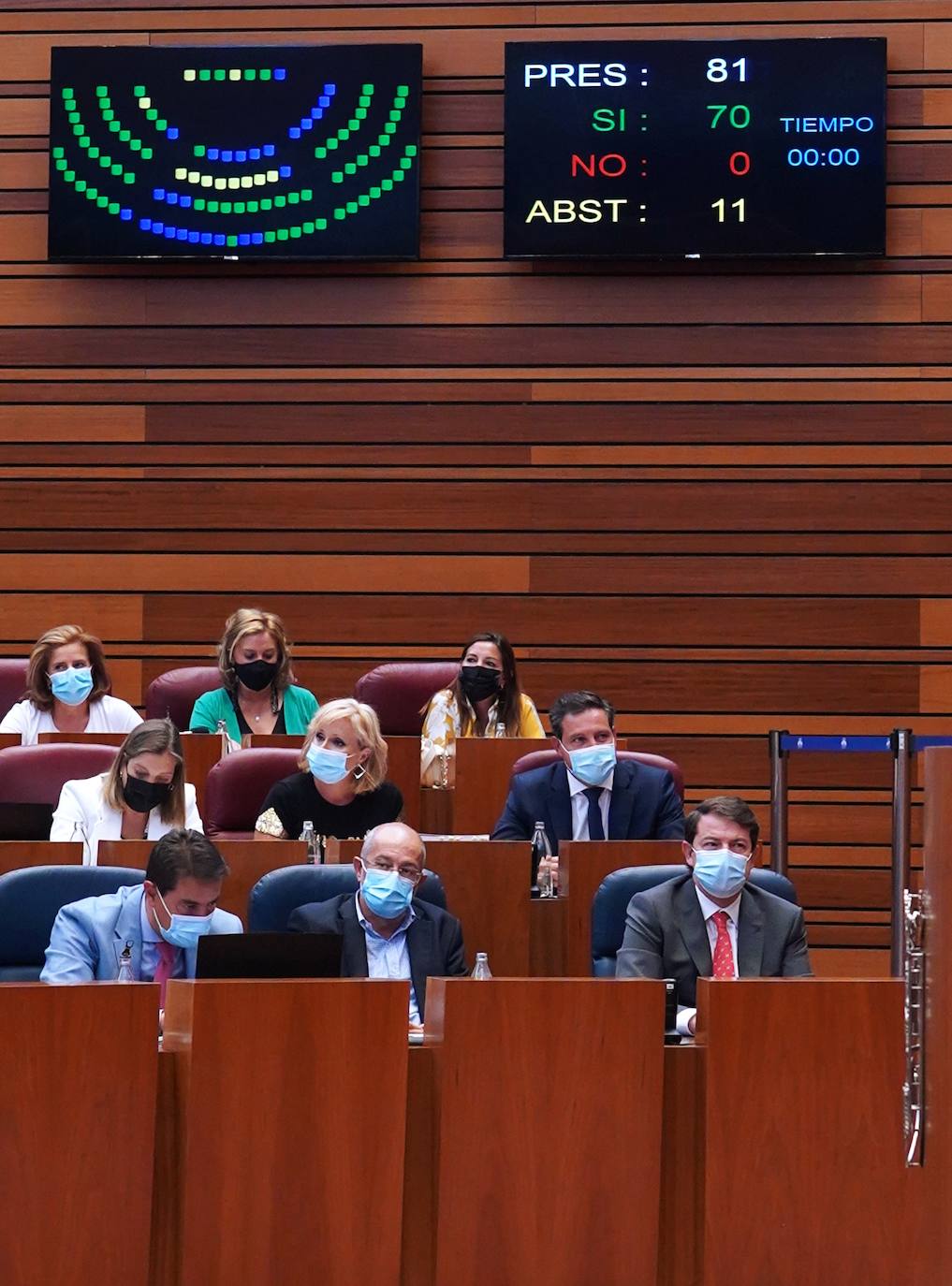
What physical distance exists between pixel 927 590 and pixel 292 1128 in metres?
4.24

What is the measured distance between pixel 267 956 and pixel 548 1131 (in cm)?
54

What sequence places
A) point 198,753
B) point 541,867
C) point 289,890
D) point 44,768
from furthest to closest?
point 198,753, point 44,768, point 541,867, point 289,890

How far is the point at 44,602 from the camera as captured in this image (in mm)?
6777

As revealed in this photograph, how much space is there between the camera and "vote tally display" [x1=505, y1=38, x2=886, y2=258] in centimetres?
646

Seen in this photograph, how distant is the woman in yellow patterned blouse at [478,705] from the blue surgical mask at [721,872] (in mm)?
2023

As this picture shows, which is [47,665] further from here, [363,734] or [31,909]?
[31,909]

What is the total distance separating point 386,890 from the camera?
3734 mm

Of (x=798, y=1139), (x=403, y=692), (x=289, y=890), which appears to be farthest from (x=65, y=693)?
(x=798, y=1139)

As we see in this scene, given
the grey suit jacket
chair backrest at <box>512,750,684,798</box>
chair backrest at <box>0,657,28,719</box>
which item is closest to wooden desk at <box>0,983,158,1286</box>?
the grey suit jacket

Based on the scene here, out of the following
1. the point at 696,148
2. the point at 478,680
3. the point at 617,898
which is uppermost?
the point at 696,148

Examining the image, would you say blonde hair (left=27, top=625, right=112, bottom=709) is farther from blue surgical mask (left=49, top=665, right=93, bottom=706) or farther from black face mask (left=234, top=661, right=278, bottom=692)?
black face mask (left=234, top=661, right=278, bottom=692)

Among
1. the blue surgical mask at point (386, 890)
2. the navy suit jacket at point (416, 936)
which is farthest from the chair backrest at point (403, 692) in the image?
the blue surgical mask at point (386, 890)

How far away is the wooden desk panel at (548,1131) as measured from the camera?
291 cm

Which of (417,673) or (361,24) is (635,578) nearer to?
(417,673)
